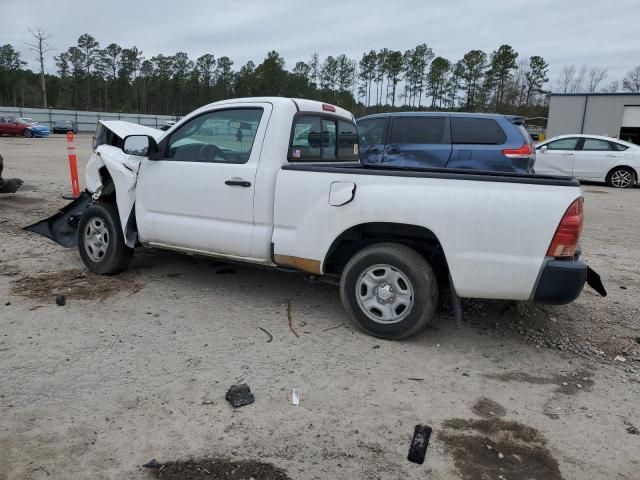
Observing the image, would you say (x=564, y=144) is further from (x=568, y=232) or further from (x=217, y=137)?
(x=217, y=137)

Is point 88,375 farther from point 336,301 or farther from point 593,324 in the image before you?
point 593,324

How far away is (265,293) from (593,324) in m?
3.04

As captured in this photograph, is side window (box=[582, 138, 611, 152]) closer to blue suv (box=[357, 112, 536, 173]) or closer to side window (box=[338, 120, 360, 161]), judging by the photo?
blue suv (box=[357, 112, 536, 173])

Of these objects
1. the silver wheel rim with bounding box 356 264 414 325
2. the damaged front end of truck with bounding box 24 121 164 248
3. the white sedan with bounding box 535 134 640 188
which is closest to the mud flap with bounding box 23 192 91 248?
the damaged front end of truck with bounding box 24 121 164 248

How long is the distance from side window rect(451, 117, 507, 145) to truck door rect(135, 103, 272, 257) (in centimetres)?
544

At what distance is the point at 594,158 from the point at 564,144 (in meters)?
0.93

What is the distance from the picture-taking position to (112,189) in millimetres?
5414

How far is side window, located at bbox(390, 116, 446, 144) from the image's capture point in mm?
9211

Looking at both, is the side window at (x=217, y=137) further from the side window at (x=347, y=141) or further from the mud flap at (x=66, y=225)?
the mud flap at (x=66, y=225)

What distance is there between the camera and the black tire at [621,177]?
1508 centimetres

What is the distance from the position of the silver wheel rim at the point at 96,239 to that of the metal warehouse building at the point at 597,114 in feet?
97.6

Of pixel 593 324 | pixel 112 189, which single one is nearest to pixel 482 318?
pixel 593 324

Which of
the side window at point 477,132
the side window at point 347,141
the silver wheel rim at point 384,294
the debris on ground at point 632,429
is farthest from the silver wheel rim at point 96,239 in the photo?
the side window at point 477,132

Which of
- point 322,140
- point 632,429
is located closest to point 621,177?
point 322,140
